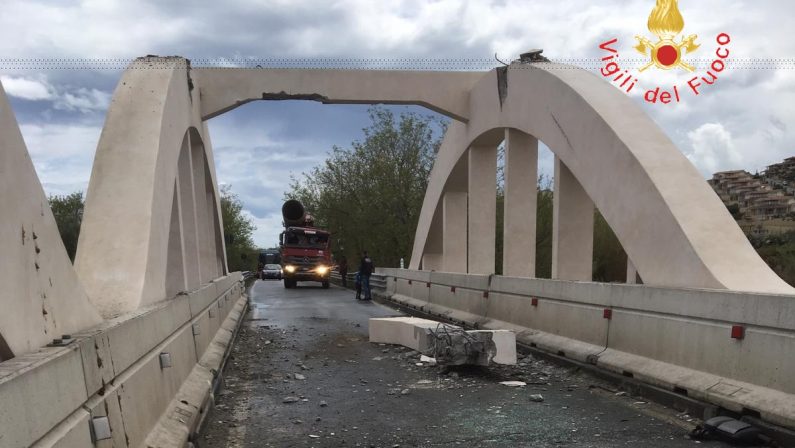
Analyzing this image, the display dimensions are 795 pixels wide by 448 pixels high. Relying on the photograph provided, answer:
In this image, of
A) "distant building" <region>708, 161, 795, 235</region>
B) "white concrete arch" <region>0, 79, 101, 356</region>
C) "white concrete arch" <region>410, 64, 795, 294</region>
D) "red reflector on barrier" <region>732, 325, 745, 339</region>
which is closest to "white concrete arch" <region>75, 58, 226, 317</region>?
"white concrete arch" <region>0, 79, 101, 356</region>

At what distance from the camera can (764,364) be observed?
5.85 m

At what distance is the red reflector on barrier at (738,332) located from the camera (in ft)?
20.2

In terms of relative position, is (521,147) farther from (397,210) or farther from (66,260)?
(397,210)

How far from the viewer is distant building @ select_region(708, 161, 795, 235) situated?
1288 inches

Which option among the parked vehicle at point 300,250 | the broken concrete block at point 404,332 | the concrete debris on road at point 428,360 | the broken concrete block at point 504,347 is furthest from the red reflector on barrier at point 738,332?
the parked vehicle at point 300,250

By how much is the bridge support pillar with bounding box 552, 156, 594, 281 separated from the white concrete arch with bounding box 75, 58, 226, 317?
708cm

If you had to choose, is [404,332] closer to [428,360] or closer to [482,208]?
[428,360]

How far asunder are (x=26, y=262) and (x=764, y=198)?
51.2m

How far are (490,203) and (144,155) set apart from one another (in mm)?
11102

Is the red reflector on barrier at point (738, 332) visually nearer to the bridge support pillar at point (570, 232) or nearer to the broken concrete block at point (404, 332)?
the broken concrete block at point (404, 332)

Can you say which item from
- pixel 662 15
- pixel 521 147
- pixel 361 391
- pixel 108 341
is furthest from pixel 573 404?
pixel 521 147

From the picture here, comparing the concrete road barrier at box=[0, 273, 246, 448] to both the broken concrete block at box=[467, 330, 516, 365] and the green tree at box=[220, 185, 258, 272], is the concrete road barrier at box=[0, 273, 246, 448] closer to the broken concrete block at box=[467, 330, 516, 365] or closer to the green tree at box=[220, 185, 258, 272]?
the broken concrete block at box=[467, 330, 516, 365]

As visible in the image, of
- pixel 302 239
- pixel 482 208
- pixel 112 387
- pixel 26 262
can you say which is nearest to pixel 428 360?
pixel 112 387

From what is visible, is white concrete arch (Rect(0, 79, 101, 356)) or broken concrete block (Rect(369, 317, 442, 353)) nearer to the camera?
white concrete arch (Rect(0, 79, 101, 356))
